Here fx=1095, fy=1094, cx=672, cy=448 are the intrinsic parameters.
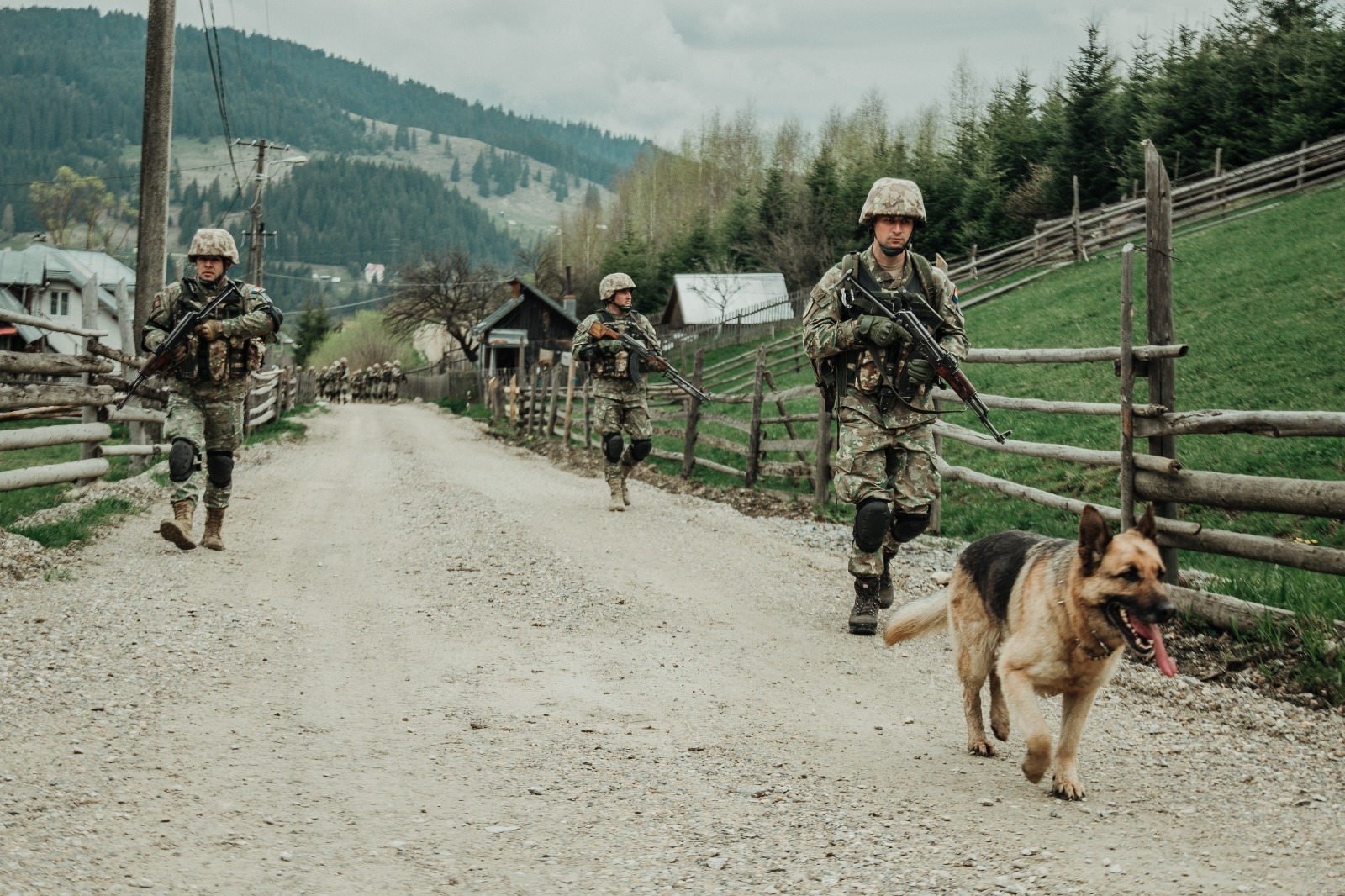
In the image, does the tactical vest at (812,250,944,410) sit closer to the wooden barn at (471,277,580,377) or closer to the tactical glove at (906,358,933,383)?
the tactical glove at (906,358,933,383)

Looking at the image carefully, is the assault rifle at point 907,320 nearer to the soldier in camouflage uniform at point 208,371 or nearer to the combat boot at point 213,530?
the soldier in camouflage uniform at point 208,371

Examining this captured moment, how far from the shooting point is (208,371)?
8.51 m

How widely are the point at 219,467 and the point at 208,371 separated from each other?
79 centimetres

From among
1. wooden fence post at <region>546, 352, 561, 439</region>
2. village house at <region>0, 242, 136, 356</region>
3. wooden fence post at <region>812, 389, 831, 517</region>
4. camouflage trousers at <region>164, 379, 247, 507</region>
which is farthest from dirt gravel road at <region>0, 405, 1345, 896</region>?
village house at <region>0, 242, 136, 356</region>

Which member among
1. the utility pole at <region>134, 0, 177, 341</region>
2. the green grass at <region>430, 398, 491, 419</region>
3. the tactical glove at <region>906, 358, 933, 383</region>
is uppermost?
the utility pole at <region>134, 0, 177, 341</region>

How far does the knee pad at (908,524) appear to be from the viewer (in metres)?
6.64

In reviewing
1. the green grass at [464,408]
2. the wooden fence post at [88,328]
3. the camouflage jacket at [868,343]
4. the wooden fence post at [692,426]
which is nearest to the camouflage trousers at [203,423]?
the wooden fence post at [88,328]

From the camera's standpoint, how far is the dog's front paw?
3.80m

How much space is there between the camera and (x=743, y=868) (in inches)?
127

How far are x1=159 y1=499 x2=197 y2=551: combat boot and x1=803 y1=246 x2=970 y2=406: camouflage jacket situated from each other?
501cm

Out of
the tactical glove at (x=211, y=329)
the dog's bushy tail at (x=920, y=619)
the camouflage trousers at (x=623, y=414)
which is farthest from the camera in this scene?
the camouflage trousers at (x=623, y=414)

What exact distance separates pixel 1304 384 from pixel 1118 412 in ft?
21.2

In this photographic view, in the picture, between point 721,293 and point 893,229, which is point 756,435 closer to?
point 893,229

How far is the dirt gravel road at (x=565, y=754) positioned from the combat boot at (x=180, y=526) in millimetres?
559
